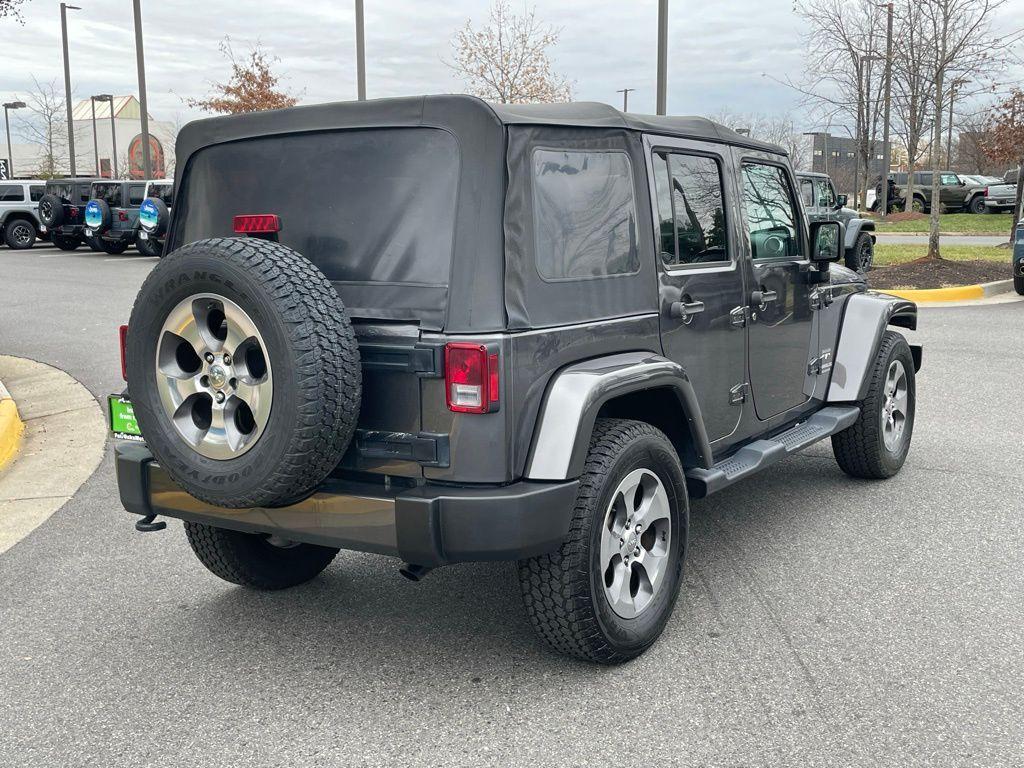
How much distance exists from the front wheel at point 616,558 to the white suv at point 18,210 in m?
29.3

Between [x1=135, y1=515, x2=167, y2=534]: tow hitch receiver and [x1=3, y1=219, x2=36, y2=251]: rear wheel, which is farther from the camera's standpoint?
[x1=3, y1=219, x2=36, y2=251]: rear wheel

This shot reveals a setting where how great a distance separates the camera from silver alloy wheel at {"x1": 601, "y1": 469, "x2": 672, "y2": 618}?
3686 millimetres

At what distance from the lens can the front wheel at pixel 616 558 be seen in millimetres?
3465

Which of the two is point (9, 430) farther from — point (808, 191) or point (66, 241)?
point (66, 241)

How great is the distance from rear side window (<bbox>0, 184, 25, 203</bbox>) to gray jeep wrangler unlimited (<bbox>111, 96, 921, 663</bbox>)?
93.3 ft

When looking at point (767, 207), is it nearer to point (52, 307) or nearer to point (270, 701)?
point (270, 701)

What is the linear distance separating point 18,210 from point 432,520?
2996cm

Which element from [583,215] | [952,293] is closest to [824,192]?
[952,293]

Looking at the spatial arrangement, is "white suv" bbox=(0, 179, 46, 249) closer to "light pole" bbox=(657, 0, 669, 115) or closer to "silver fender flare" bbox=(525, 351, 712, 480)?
"light pole" bbox=(657, 0, 669, 115)

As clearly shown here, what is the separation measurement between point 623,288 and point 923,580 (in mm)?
1948

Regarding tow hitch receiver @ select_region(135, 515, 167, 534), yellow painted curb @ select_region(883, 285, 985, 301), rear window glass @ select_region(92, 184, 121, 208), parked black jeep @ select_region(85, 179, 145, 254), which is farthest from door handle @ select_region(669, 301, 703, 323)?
rear window glass @ select_region(92, 184, 121, 208)

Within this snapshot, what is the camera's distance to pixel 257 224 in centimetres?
363

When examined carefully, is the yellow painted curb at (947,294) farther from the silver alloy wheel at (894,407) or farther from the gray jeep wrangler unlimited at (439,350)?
the gray jeep wrangler unlimited at (439,350)

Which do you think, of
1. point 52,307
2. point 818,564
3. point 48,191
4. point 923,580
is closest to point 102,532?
point 818,564
